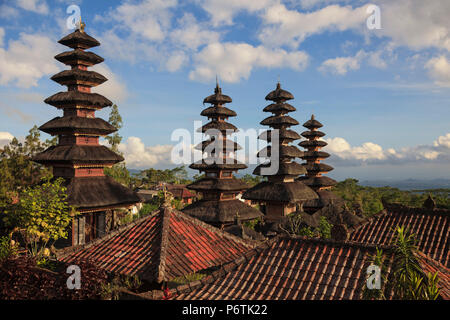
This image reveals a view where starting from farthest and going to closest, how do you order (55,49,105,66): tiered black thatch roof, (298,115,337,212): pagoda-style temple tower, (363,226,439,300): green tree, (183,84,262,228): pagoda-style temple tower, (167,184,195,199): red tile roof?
(167,184,195,199): red tile roof → (298,115,337,212): pagoda-style temple tower → (183,84,262,228): pagoda-style temple tower → (55,49,105,66): tiered black thatch roof → (363,226,439,300): green tree

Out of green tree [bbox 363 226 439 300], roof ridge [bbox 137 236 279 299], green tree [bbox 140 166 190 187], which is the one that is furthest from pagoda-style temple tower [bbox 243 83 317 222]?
green tree [bbox 140 166 190 187]

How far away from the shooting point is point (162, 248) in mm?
10984

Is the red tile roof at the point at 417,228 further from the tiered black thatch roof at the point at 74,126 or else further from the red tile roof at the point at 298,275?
the tiered black thatch roof at the point at 74,126

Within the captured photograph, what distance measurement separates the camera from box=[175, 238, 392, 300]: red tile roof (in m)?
8.60

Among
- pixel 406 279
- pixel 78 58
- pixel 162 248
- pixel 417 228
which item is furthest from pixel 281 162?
pixel 406 279

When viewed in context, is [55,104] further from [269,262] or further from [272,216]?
[269,262]

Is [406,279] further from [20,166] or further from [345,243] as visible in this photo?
[20,166]

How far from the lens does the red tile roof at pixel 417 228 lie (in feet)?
45.9

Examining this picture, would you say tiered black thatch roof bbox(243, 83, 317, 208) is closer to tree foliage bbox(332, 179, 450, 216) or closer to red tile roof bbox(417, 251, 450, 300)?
tree foliage bbox(332, 179, 450, 216)

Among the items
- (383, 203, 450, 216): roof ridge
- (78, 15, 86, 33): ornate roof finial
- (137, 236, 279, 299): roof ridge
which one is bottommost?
(137, 236, 279, 299): roof ridge

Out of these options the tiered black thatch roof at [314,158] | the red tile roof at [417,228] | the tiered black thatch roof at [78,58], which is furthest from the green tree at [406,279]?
the tiered black thatch roof at [314,158]

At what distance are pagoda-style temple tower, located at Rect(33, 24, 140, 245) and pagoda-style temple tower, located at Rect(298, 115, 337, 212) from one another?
23.5 meters
